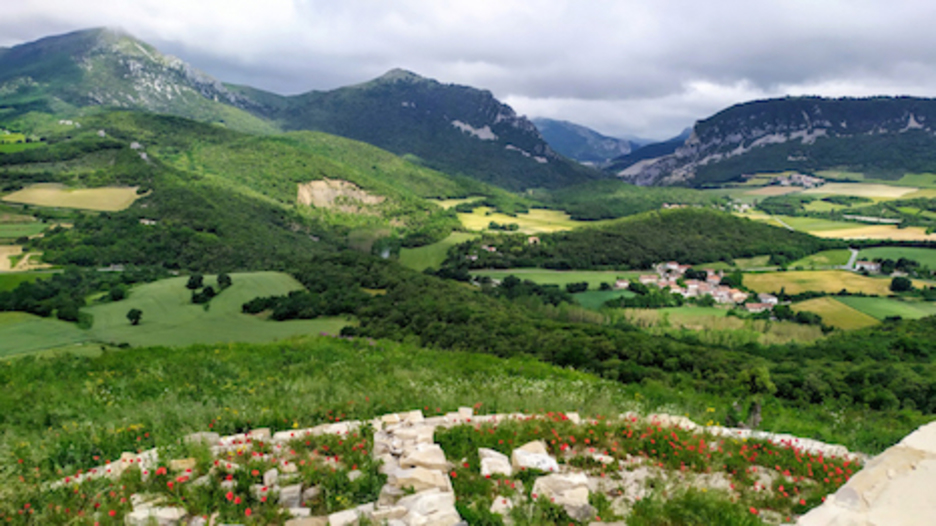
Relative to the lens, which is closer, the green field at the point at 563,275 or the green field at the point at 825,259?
the green field at the point at 563,275

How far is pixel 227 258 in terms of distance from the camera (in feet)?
352

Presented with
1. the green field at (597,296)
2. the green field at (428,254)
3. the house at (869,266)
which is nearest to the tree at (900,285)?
the house at (869,266)

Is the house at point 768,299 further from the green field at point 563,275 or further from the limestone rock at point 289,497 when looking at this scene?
the limestone rock at point 289,497

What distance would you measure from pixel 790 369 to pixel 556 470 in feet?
104

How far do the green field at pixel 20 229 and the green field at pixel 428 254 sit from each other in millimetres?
79111

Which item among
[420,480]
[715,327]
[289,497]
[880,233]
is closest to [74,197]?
[715,327]

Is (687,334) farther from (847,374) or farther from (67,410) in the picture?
(67,410)

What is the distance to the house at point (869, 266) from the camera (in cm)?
11410

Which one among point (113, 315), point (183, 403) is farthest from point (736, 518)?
point (113, 315)

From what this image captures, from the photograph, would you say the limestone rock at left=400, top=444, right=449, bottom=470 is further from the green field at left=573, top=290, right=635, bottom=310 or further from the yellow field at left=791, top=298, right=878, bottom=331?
the yellow field at left=791, top=298, right=878, bottom=331

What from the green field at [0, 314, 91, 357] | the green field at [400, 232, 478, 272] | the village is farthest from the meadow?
the green field at [0, 314, 91, 357]

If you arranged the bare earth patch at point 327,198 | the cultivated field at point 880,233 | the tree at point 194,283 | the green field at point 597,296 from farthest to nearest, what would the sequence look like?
the bare earth patch at point 327,198 < the cultivated field at point 880,233 < the green field at point 597,296 < the tree at point 194,283

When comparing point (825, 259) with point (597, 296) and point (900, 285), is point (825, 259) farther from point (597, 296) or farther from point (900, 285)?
point (597, 296)

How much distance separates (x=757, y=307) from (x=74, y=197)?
159m
